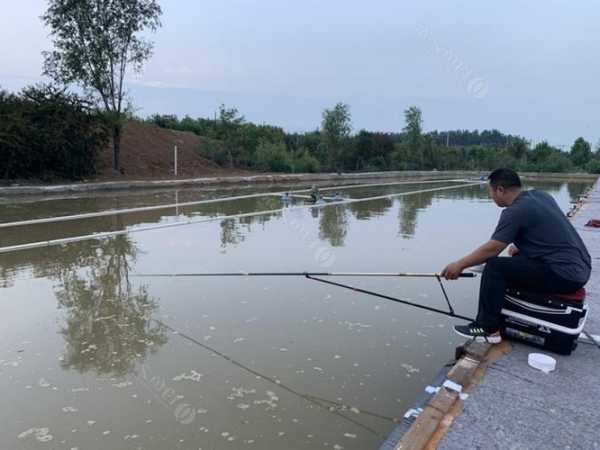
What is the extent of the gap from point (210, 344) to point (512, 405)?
6.11 feet

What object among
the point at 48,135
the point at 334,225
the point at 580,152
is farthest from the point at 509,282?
the point at 580,152

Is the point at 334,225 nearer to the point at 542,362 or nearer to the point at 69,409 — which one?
→ the point at 542,362

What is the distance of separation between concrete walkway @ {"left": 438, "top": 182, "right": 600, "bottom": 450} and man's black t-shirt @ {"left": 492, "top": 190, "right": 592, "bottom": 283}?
1.69 feet

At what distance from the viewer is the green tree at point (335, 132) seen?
805 inches

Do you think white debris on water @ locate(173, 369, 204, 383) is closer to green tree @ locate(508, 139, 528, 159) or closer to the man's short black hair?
the man's short black hair

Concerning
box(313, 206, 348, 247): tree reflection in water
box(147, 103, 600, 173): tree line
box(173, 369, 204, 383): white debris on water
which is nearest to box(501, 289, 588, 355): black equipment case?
box(173, 369, 204, 383): white debris on water

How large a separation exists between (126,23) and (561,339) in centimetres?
1411

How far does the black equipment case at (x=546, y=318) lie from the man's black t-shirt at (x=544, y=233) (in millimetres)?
160

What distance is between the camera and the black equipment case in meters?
2.62

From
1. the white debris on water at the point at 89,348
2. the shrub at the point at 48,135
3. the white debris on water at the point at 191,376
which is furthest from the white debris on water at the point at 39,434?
the shrub at the point at 48,135

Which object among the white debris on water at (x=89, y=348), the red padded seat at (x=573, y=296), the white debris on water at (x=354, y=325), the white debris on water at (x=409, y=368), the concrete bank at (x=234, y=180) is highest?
the concrete bank at (x=234, y=180)

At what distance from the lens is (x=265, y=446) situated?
2.18 meters

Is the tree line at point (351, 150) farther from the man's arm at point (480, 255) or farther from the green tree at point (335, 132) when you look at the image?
the man's arm at point (480, 255)

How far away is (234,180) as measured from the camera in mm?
15992
